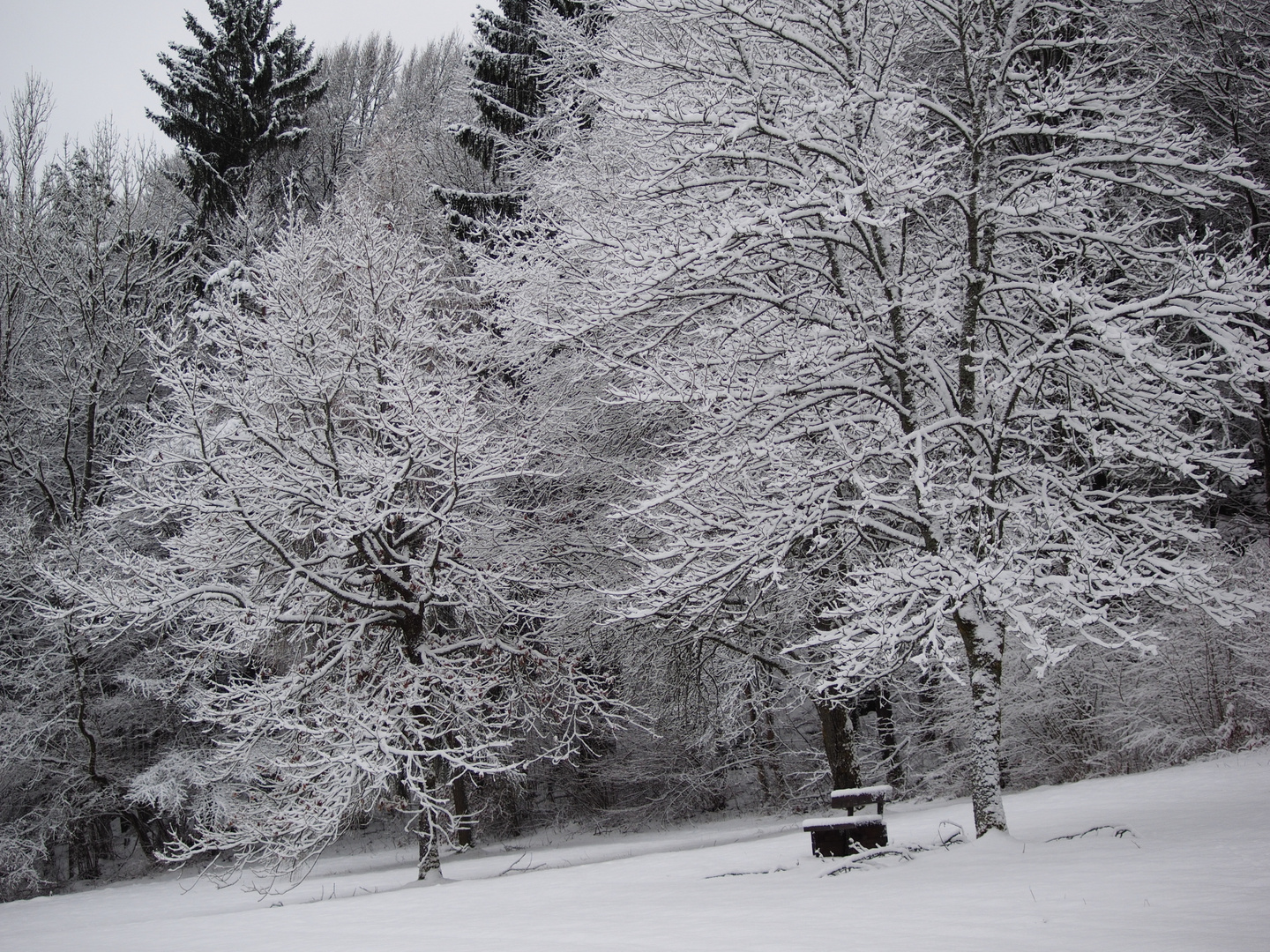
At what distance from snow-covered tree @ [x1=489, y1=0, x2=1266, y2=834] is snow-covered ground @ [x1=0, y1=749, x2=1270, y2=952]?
1.29 m

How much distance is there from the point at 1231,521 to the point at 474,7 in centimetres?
1719

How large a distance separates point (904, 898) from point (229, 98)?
25663mm

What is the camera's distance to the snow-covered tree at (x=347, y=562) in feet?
35.9

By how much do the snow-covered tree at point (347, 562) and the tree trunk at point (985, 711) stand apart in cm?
523

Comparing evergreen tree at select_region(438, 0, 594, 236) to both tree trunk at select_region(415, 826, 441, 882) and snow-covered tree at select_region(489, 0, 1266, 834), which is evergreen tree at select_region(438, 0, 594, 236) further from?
tree trunk at select_region(415, 826, 441, 882)

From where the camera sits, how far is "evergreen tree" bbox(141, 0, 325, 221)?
23.5 meters

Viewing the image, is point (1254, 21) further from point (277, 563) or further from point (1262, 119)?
point (277, 563)

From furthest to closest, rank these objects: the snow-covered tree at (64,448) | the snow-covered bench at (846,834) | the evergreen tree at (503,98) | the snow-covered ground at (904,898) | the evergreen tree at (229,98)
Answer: the evergreen tree at (229,98), the evergreen tree at (503,98), the snow-covered tree at (64,448), the snow-covered bench at (846,834), the snow-covered ground at (904,898)

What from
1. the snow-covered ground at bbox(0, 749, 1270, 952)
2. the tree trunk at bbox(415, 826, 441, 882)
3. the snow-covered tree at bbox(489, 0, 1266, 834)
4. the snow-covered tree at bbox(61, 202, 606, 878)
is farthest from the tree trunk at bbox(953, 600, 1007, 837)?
the tree trunk at bbox(415, 826, 441, 882)

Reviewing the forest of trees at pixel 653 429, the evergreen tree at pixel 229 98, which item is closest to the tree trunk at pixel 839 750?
the forest of trees at pixel 653 429

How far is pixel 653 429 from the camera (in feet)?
45.7

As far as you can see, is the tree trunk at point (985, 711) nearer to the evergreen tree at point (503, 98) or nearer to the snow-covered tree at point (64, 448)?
the evergreen tree at point (503, 98)

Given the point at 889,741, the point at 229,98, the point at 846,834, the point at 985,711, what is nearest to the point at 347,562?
the point at 846,834

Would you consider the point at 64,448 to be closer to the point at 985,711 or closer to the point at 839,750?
the point at 839,750
